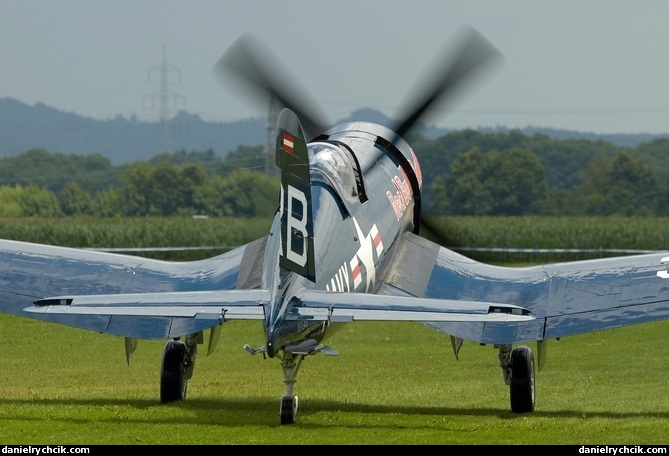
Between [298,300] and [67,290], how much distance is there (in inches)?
145

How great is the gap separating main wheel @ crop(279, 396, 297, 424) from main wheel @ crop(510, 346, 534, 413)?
276 centimetres

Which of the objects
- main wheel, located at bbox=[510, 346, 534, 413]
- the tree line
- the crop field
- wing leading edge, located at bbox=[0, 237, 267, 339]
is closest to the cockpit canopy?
wing leading edge, located at bbox=[0, 237, 267, 339]

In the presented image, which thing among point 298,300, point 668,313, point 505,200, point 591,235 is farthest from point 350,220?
point 505,200

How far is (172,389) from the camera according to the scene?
45.2ft

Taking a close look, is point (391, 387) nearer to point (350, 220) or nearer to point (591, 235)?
point (350, 220)

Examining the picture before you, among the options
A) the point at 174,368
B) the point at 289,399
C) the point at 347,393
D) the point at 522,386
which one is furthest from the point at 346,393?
the point at 289,399

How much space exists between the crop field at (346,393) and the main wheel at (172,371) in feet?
0.63

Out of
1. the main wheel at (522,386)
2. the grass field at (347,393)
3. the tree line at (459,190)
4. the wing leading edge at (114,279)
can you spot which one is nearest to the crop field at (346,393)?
the grass field at (347,393)

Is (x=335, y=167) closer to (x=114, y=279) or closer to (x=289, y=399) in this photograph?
(x=114, y=279)

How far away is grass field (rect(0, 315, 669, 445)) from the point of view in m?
11.3

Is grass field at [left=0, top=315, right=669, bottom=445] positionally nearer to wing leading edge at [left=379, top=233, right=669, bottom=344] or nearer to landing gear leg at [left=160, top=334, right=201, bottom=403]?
landing gear leg at [left=160, top=334, right=201, bottom=403]

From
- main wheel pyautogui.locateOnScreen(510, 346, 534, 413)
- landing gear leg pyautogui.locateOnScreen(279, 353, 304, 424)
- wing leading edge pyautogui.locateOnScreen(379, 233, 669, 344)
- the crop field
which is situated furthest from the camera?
main wheel pyautogui.locateOnScreen(510, 346, 534, 413)

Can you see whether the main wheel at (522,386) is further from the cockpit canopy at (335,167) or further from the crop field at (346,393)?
the cockpit canopy at (335,167)
